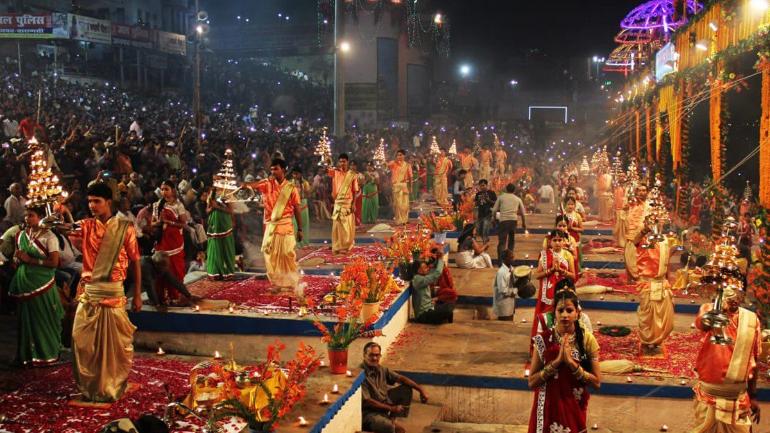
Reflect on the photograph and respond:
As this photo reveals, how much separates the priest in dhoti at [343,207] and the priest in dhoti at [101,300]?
7.65 meters

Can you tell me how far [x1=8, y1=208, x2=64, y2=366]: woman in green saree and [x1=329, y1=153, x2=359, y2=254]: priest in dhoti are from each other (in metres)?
6.93

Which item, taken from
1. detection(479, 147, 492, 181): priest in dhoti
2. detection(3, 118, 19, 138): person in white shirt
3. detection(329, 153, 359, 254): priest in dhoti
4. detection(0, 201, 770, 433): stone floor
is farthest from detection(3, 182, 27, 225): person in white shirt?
detection(479, 147, 492, 181): priest in dhoti

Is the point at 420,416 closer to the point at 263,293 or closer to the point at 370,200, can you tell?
the point at 263,293

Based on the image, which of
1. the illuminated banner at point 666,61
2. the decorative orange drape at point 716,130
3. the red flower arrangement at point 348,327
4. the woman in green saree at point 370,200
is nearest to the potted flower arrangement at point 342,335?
the red flower arrangement at point 348,327

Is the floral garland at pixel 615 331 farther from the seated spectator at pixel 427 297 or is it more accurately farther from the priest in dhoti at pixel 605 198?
the priest in dhoti at pixel 605 198

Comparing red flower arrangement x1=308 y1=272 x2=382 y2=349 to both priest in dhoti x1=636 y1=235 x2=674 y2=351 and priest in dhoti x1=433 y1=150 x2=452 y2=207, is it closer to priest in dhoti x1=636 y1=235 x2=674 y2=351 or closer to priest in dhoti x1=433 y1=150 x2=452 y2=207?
priest in dhoti x1=636 y1=235 x2=674 y2=351

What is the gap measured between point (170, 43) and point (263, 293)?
31.3 m

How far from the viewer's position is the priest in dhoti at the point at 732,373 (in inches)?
257

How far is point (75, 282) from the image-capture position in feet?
34.2

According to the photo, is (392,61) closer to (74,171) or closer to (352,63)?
(352,63)

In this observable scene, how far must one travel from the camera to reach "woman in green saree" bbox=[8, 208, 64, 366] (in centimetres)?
806

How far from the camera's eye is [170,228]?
403 inches

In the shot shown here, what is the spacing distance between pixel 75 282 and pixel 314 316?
325 cm

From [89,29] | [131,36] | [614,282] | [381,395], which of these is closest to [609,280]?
[614,282]
